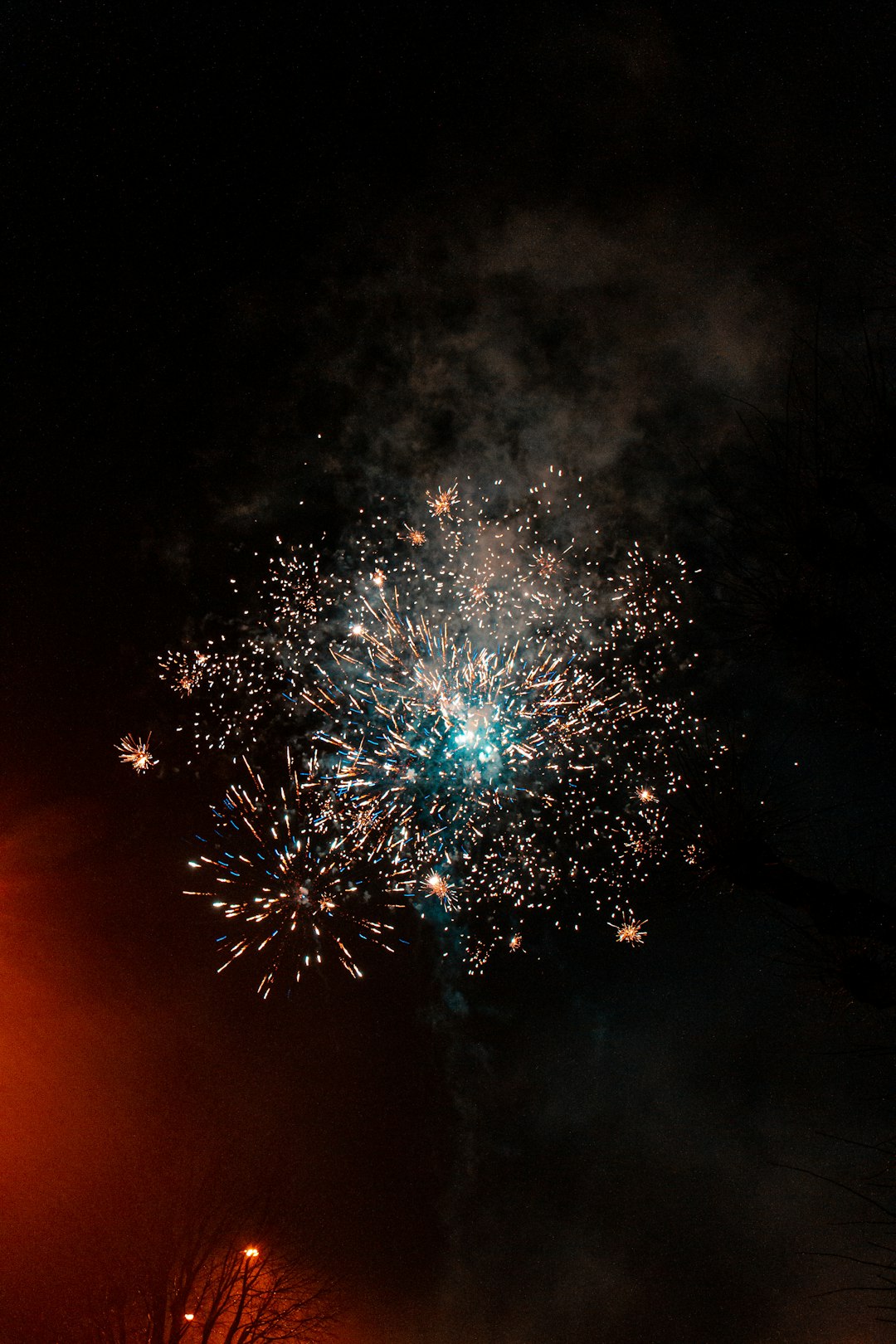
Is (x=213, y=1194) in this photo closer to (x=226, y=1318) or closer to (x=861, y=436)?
(x=226, y=1318)

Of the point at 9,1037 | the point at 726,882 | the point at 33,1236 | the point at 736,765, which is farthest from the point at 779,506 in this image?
the point at 33,1236

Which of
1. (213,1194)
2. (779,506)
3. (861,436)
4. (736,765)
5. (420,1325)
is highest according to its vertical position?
(861,436)

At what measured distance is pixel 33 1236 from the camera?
10.8 m

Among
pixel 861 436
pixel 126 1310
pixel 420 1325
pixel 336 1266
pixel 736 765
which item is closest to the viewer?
pixel 861 436

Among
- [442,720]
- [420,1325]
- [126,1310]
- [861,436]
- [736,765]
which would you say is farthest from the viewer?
[420,1325]

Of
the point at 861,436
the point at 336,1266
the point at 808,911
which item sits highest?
the point at 861,436

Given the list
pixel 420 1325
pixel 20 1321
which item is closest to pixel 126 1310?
pixel 20 1321

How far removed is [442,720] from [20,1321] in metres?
11.2

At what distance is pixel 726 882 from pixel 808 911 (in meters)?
0.58

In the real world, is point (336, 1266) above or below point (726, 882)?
below

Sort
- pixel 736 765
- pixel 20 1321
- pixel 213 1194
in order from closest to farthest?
1. pixel 736 765
2. pixel 20 1321
3. pixel 213 1194

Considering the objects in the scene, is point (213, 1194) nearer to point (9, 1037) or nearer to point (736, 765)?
point (9, 1037)

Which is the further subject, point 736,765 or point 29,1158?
point 29,1158

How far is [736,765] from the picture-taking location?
496 cm
